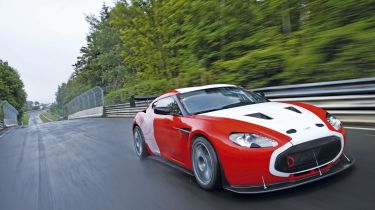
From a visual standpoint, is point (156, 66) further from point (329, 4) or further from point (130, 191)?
point (130, 191)

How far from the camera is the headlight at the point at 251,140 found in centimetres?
375

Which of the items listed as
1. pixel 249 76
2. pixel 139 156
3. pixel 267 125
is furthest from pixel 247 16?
pixel 267 125

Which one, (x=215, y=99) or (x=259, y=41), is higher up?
(x=259, y=41)

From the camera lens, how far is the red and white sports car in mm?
3711

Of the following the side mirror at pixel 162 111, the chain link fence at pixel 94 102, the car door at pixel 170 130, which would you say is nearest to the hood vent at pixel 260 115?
the car door at pixel 170 130

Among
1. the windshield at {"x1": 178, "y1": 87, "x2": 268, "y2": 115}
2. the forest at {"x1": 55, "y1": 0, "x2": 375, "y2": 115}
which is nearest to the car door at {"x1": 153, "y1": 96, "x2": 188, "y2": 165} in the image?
the windshield at {"x1": 178, "y1": 87, "x2": 268, "y2": 115}

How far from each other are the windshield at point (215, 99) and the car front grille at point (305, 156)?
4.75 ft

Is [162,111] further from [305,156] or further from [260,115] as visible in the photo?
[305,156]

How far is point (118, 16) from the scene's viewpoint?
27578mm

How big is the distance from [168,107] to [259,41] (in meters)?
8.15

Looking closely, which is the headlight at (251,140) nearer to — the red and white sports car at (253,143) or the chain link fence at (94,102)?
the red and white sports car at (253,143)

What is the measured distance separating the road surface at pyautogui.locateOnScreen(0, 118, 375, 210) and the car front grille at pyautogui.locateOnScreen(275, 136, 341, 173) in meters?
0.28

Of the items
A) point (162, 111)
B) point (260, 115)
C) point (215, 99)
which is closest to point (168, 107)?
point (162, 111)

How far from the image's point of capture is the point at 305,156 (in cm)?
372
